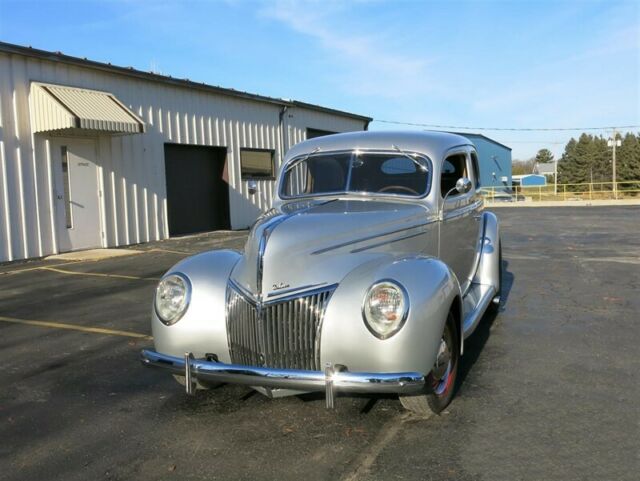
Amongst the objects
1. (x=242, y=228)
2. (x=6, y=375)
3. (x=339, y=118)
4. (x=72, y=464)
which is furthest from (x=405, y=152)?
(x=339, y=118)

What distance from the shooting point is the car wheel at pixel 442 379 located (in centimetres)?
348

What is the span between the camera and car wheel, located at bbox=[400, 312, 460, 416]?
3480mm

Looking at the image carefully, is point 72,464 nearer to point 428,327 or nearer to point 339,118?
point 428,327

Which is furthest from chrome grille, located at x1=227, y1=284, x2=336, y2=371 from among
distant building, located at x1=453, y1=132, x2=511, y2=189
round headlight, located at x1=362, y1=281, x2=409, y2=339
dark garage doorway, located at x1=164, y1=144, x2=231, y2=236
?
distant building, located at x1=453, y1=132, x2=511, y2=189

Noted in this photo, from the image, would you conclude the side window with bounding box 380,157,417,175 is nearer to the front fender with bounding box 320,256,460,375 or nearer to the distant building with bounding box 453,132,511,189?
the front fender with bounding box 320,256,460,375

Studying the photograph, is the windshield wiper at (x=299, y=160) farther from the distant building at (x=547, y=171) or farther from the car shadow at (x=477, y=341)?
the distant building at (x=547, y=171)

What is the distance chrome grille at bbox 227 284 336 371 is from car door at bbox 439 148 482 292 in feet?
5.55

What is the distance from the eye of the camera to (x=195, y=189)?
54.2ft

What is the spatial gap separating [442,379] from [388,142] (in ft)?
7.14

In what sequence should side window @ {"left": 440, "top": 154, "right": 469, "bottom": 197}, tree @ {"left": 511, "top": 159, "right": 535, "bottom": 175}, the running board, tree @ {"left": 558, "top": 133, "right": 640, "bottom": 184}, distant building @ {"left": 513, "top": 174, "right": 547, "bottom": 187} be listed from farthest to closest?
tree @ {"left": 511, "top": 159, "right": 535, "bottom": 175} → tree @ {"left": 558, "top": 133, "right": 640, "bottom": 184} → distant building @ {"left": 513, "top": 174, "right": 547, "bottom": 187} → side window @ {"left": 440, "top": 154, "right": 469, "bottom": 197} → the running board

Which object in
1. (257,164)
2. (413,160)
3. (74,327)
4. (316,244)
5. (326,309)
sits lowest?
(74,327)

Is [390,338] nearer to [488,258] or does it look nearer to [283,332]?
[283,332]

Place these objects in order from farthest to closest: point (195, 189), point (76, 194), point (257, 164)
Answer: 1. point (257, 164)
2. point (195, 189)
3. point (76, 194)

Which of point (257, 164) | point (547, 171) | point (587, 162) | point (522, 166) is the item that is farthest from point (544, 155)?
point (257, 164)
